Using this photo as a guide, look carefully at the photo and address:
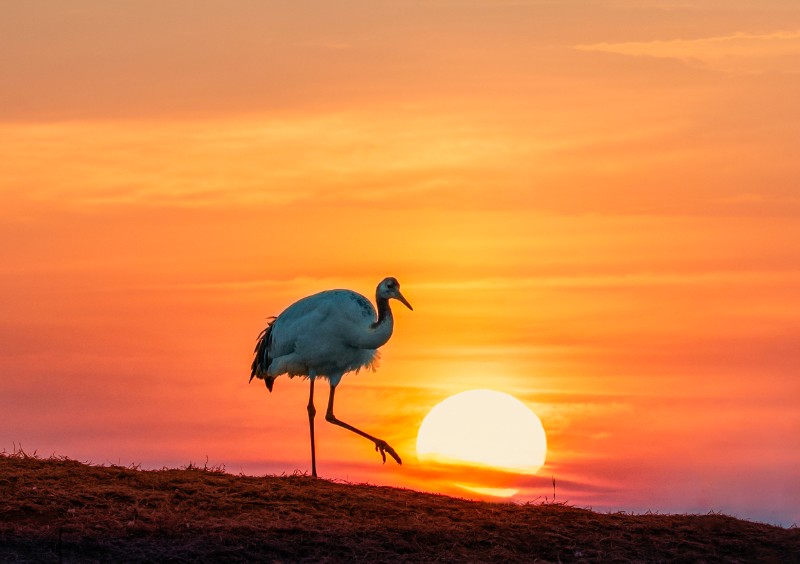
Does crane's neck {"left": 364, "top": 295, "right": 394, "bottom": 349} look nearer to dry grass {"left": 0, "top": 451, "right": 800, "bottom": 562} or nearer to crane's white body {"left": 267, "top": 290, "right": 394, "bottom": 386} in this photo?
crane's white body {"left": 267, "top": 290, "right": 394, "bottom": 386}

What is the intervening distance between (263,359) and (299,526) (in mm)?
6614

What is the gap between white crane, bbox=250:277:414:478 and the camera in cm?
2022

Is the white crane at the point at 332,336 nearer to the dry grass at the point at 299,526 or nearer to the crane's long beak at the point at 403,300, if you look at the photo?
the crane's long beak at the point at 403,300

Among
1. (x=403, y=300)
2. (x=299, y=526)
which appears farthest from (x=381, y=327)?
(x=299, y=526)

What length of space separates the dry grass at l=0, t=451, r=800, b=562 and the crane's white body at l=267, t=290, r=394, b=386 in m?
3.11

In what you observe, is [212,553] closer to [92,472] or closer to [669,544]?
[92,472]

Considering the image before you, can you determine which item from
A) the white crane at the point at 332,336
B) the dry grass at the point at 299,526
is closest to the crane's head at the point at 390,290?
the white crane at the point at 332,336

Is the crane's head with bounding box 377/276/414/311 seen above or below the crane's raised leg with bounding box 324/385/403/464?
above

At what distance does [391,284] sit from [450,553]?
624 cm

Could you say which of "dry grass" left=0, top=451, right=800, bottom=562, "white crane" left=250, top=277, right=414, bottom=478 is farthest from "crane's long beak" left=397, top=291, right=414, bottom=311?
"dry grass" left=0, top=451, right=800, bottom=562

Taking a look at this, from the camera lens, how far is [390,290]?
20.4 metres

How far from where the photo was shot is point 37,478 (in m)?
16.0

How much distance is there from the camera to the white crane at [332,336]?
2022cm

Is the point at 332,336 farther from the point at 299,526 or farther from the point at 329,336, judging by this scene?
the point at 299,526
